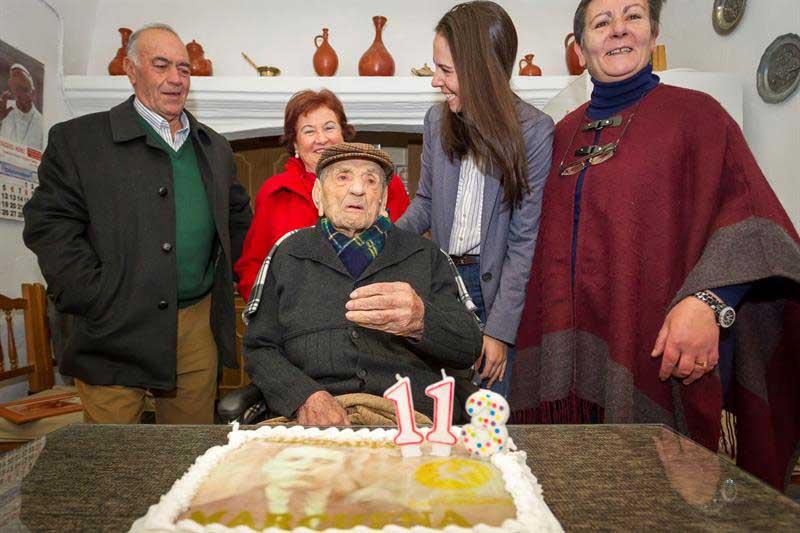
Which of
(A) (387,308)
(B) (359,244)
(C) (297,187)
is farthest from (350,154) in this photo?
(C) (297,187)

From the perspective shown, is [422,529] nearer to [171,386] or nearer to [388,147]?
[171,386]

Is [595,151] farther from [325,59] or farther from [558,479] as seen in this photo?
[325,59]

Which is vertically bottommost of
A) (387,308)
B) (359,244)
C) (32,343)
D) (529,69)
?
(32,343)

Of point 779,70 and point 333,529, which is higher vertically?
point 779,70

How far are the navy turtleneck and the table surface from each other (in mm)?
1018

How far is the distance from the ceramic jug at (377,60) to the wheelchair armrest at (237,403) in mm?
3517

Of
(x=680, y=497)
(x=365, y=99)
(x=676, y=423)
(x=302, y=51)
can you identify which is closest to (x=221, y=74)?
(x=302, y=51)

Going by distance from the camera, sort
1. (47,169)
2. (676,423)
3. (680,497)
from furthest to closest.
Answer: (47,169), (676,423), (680,497)

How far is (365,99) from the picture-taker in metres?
4.55

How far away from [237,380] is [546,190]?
13.5 ft

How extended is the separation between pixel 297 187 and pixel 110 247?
2.54 feet

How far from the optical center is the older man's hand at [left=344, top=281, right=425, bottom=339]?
128cm

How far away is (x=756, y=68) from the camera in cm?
341

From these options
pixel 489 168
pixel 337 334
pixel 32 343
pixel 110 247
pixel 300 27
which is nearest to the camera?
pixel 337 334
